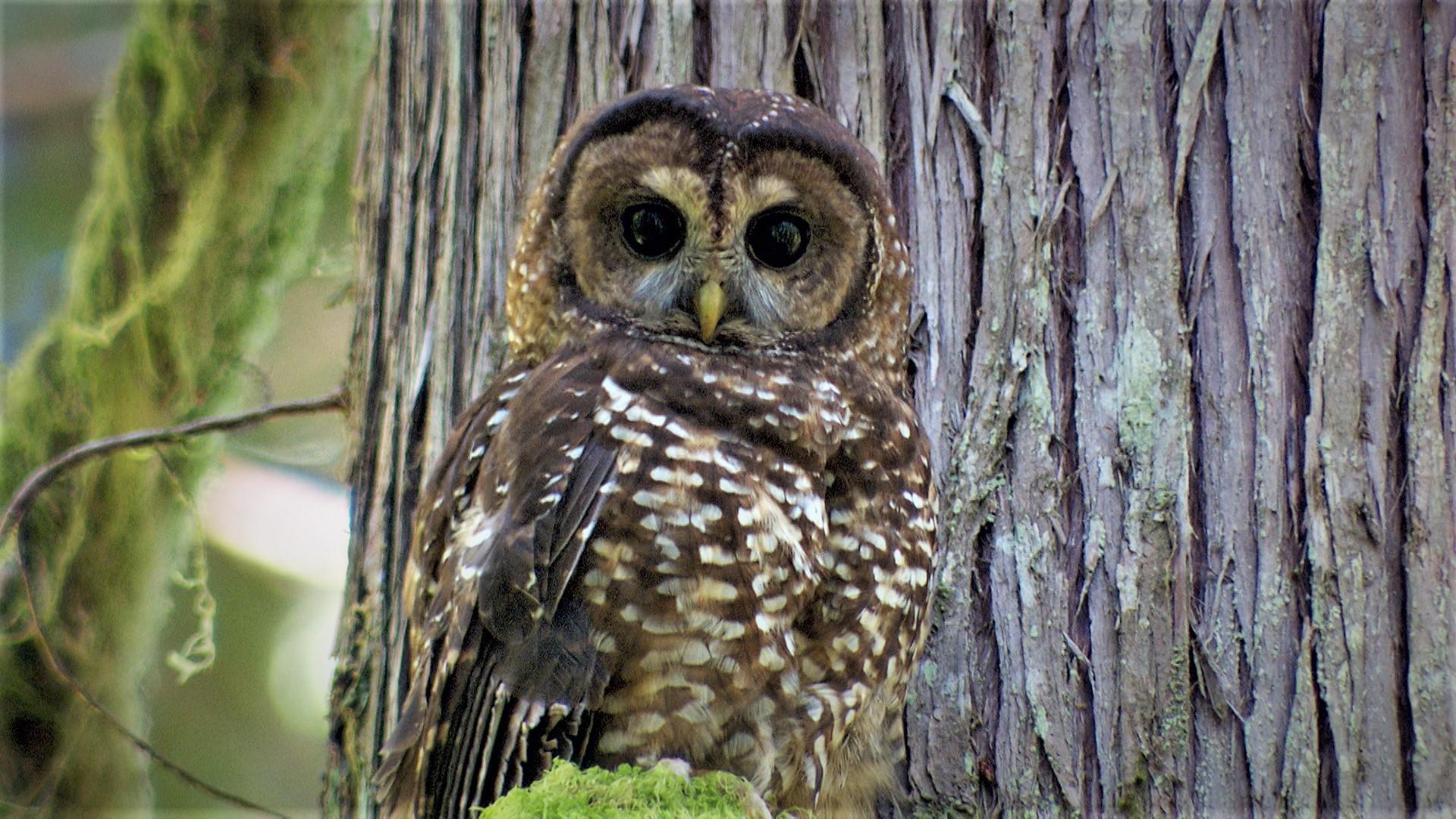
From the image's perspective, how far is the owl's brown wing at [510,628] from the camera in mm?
2041

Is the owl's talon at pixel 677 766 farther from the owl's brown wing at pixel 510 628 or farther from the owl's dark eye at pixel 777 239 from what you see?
the owl's dark eye at pixel 777 239

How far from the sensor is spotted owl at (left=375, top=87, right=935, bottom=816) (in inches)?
80.8

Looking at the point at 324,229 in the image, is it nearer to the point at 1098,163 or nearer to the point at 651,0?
Answer: the point at 651,0

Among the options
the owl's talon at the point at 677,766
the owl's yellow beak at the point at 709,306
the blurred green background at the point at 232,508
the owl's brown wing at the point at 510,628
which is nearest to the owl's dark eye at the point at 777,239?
the owl's yellow beak at the point at 709,306

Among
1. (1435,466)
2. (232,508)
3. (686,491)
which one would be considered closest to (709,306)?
(686,491)

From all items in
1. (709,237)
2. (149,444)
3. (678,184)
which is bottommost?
(149,444)

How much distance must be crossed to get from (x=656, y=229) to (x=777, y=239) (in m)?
0.26

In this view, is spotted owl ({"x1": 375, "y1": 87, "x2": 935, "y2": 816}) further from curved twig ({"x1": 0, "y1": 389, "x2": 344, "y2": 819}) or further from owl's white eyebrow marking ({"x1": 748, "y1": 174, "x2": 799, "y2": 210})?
curved twig ({"x1": 0, "y1": 389, "x2": 344, "y2": 819})

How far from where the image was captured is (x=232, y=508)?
6203mm

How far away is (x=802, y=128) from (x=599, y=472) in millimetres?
823

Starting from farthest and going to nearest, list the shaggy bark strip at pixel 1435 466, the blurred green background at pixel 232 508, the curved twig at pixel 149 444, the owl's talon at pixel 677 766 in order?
the blurred green background at pixel 232 508 → the curved twig at pixel 149 444 → the shaggy bark strip at pixel 1435 466 → the owl's talon at pixel 677 766

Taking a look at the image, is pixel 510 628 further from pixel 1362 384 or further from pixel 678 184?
pixel 1362 384

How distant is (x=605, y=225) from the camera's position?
251 centimetres

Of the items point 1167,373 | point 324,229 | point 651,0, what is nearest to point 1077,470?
point 1167,373
